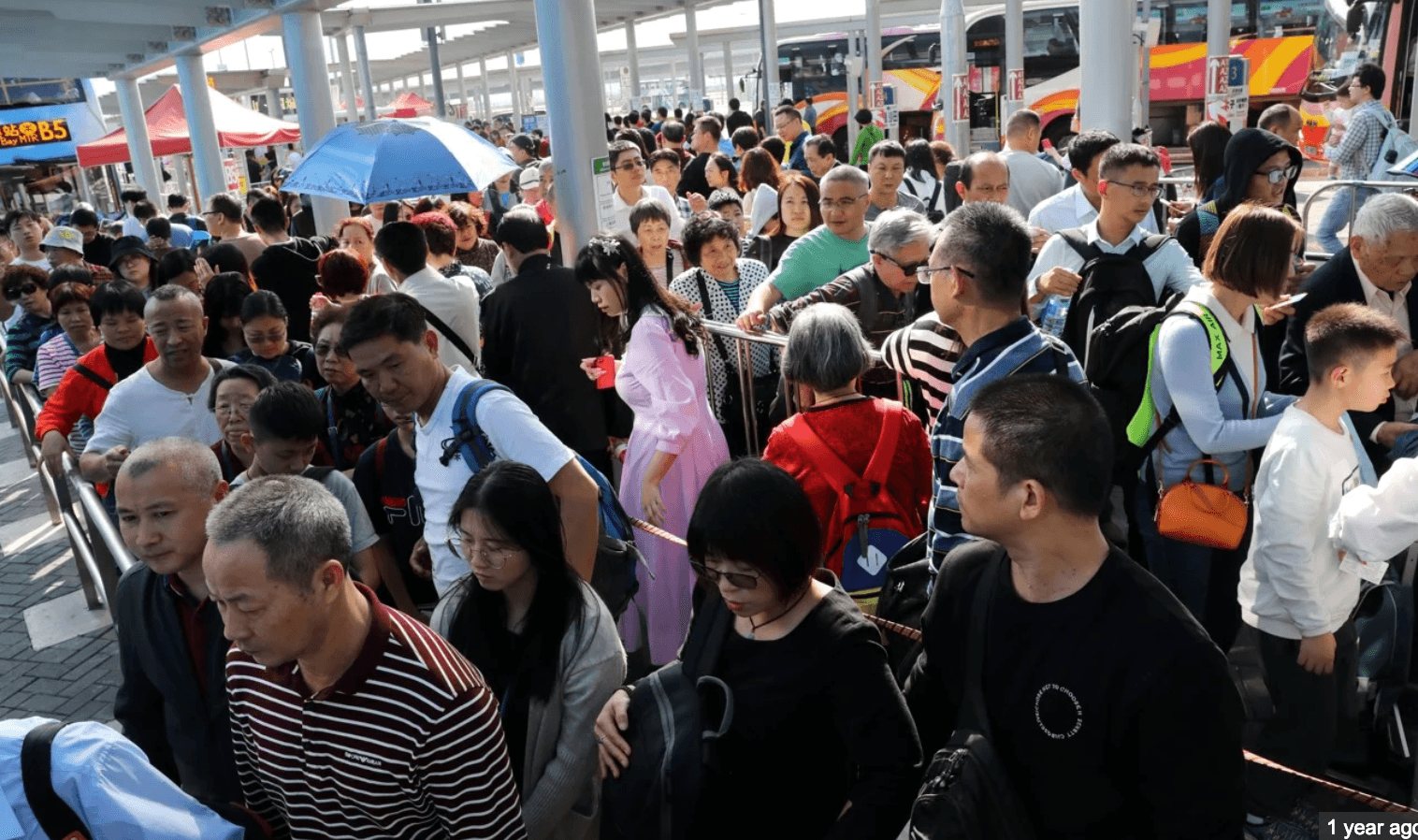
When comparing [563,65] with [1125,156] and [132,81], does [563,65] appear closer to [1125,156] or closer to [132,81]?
[1125,156]

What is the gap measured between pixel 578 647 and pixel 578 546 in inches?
27.3

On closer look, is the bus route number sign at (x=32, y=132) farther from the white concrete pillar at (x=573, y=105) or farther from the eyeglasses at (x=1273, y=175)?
the eyeglasses at (x=1273, y=175)

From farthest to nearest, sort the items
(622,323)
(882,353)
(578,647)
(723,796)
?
(622,323) < (882,353) < (578,647) < (723,796)

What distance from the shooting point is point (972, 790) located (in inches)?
75.3

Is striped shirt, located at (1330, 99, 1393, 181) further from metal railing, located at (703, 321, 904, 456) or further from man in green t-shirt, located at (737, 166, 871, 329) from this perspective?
metal railing, located at (703, 321, 904, 456)

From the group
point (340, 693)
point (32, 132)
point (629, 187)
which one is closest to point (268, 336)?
point (340, 693)

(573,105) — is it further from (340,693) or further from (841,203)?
(340,693)

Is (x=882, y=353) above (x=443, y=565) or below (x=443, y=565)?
above

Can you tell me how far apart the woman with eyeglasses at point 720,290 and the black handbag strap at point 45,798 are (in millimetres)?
4079

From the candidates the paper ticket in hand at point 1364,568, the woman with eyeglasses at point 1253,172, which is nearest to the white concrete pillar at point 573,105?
the woman with eyeglasses at point 1253,172

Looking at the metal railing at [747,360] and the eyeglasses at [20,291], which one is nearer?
the metal railing at [747,360]

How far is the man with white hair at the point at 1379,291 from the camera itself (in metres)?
4.24

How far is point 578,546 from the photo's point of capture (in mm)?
3365

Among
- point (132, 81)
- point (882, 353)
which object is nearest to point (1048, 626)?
point (882, 353)
